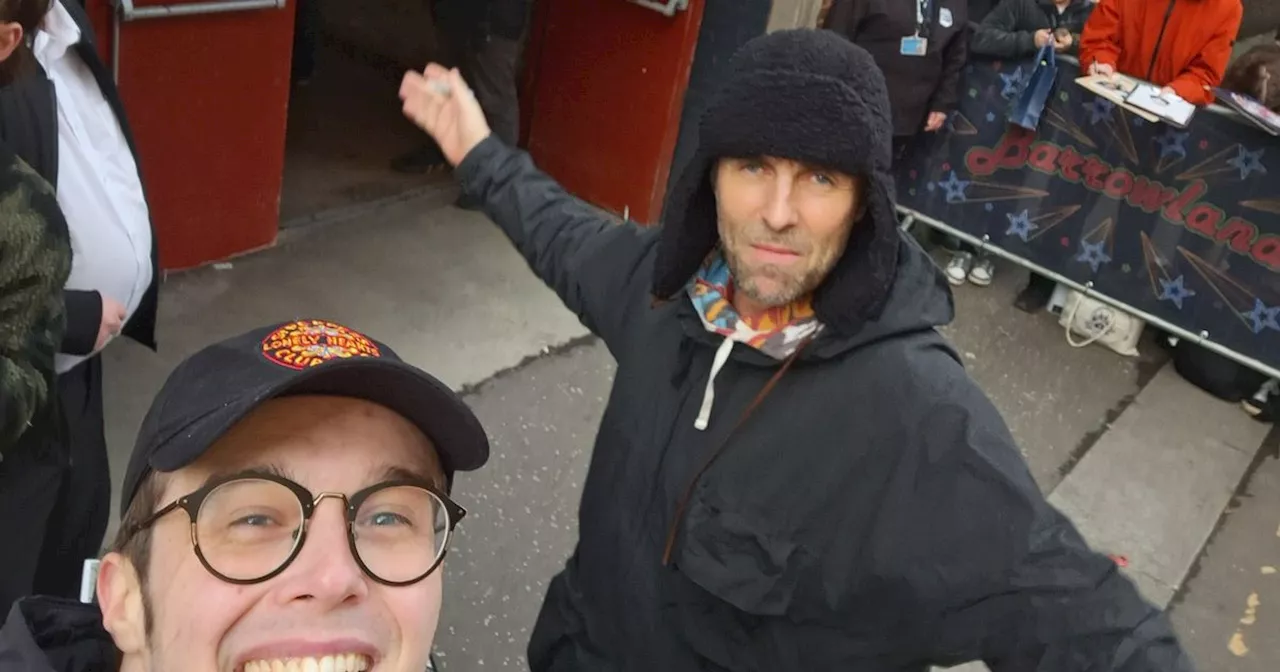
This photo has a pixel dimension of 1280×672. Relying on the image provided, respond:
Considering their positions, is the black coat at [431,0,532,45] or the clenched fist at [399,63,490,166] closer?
the clenched fist at [399,63,490,166]

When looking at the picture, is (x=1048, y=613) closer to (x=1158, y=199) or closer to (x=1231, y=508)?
(x=1231, y=508)

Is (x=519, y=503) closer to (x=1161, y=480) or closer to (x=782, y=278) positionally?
(x=782, y=278)

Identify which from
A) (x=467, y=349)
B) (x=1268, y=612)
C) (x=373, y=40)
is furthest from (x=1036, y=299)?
(x=373, y=40)

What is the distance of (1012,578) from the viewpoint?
58.8 inches

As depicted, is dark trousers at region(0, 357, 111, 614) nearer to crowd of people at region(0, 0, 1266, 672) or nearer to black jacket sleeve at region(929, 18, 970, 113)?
crowd of people at region(0, 0, 1266, 672)

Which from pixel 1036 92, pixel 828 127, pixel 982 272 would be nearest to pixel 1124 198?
pixel 1036 92

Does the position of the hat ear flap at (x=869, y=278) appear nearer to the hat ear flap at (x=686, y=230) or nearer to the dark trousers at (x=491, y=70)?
the hat ear flap at (x=686, y=230)

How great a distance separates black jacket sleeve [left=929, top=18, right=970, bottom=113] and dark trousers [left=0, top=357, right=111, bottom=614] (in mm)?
4434

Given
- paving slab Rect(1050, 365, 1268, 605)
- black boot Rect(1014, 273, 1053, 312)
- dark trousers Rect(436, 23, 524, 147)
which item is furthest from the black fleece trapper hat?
black boot Rect(1014, 273, 1053, 312)

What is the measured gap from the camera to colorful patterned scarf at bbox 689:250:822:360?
5.48 ft

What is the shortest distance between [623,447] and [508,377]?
2224 millimetres

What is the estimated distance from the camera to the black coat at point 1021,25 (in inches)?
209

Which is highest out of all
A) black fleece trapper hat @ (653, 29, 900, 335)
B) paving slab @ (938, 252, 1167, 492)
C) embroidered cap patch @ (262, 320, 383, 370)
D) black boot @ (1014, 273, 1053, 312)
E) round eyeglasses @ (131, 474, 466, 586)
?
black fleece trapper hat @ (653, 29, 900, 335)

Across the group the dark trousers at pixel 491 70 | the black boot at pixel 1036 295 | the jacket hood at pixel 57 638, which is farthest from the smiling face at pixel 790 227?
the black boot at pixel 1036 295
